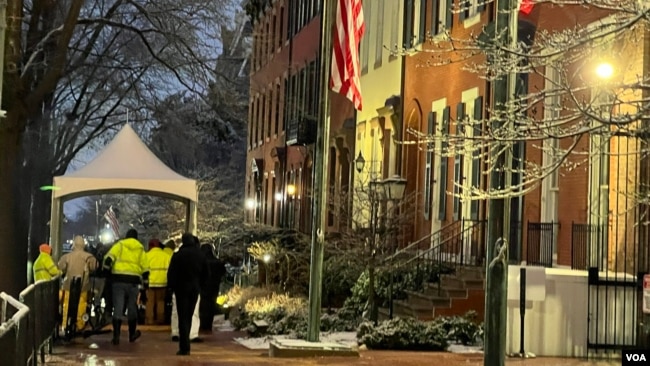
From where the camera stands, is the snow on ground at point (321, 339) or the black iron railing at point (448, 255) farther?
the black iron railing at point (448, 255)

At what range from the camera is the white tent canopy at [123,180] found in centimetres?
2048

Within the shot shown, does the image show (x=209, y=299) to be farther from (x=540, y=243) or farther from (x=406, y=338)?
(x=540, y=243)

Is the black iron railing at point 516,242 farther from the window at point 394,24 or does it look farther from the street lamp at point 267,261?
the window at point 394,24

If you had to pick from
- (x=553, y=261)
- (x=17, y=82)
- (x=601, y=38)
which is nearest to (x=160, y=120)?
(x=17, y=82)

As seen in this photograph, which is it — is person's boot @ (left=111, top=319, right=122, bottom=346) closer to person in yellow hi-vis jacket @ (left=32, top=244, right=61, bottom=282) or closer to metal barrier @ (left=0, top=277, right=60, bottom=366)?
metal barrier @ (left=0, top=277, right=60, bottom=366)

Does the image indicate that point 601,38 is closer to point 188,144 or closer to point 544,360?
point 544,360

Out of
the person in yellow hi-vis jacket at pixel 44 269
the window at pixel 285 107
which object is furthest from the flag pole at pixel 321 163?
the window at pixel 285 107

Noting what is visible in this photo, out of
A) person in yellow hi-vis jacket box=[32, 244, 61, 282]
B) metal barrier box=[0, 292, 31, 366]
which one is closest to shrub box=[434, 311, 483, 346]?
person in yellow hi-vis jacket box=[32, 244, 61, 282]

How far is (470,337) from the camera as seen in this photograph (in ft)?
56.0

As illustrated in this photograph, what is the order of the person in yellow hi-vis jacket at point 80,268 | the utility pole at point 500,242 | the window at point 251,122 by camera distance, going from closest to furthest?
the utility pole at point 500,242, the person in yellow hi-vis jacket at point 80,268, the window at point 251,122

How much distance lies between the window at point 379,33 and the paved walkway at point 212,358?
13.9m

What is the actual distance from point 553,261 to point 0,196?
10281mm

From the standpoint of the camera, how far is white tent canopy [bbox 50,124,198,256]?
806 inches

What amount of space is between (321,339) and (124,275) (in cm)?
331
